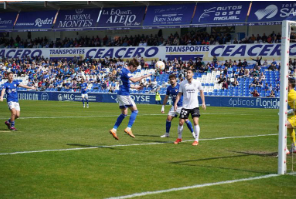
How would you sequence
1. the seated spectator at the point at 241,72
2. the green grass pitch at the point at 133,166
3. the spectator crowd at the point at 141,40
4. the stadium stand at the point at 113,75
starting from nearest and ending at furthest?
the green grass pitch at the point at 133,166 < the stadium stand at the point at 113,75 < the seated spectator at the point at 241,72 < the spectator crowd at the point at 141,40

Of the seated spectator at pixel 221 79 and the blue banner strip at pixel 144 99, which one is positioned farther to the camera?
the seated spectator at pixel 221 79

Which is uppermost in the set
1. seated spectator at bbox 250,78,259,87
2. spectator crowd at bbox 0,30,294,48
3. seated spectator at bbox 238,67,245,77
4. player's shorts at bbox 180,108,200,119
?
spectator crowd at bbox 0,30,294,48

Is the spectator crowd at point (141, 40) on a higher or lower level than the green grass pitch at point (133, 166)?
higher

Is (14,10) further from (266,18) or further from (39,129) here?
(39,129)

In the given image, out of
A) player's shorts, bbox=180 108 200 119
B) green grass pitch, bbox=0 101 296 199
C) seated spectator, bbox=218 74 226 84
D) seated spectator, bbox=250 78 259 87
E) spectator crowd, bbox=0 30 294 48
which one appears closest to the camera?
green grass pitch, bbox=0 101 296 199

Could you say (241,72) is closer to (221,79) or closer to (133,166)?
(221,79)

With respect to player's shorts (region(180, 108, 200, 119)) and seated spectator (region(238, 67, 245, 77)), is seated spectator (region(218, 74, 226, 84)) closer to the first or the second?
seated spectator (region(238, 67, 245, 77))

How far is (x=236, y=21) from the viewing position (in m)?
45.9

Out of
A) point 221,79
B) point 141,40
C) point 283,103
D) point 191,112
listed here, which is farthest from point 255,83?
point 283,103

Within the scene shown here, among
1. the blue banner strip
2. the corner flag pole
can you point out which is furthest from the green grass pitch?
the blue banner strip

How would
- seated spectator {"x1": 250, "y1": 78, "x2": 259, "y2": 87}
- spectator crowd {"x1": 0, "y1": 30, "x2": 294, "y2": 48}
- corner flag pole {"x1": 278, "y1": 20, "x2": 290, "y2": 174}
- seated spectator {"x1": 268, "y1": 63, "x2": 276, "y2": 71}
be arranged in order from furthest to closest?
spectator crowd {"x1": 0, "y1": 30, "x2": 294, "y2": 48}, seated spectator {"x1": 268, "y1": 63, "x2": 276, "y2": 71}, seated spectator {"x1": 250, "y1": 78, "x2": 259, "y2": 87}, corner flag pole {"x1": 278, "y1": 20, "x2": 290, "y2": 174}

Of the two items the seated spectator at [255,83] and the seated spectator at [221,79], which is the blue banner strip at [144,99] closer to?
the seated spectator at [255,83]

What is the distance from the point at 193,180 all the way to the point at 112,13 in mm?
48391

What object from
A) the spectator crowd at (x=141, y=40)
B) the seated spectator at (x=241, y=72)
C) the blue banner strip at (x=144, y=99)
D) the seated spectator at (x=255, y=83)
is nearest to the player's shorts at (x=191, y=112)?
the blue banner strip at (x=144, y=99)
